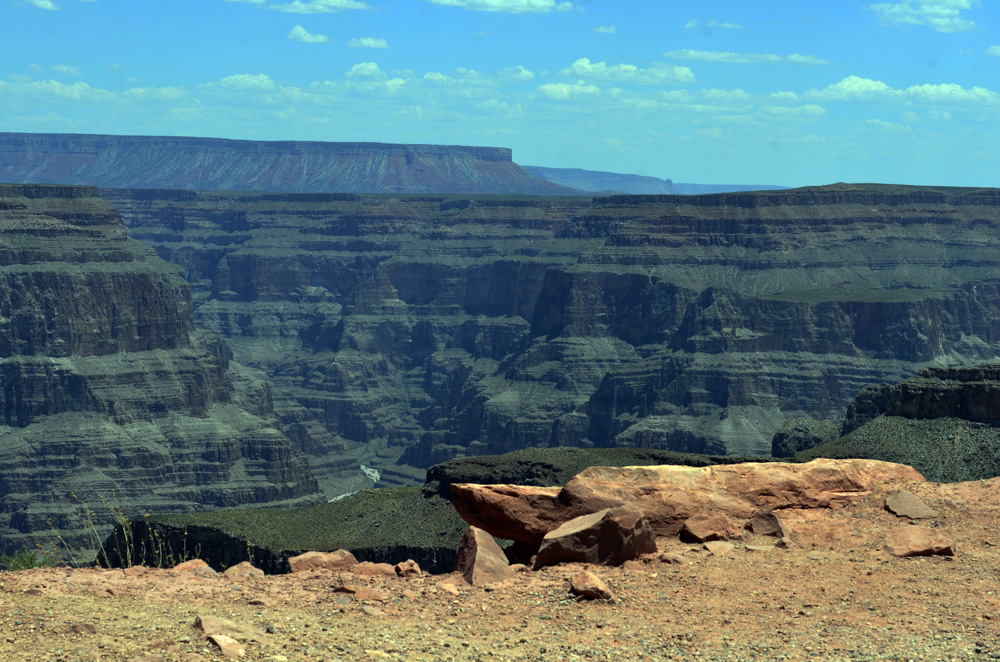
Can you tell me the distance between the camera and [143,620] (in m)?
23.3

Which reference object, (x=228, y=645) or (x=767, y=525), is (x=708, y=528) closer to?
(x=767, y=525)

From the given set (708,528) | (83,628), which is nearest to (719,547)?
(708,528)

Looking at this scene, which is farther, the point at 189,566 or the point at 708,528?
the point at 189,566

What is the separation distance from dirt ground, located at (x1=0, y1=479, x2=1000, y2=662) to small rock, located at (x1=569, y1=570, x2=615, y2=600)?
21cm

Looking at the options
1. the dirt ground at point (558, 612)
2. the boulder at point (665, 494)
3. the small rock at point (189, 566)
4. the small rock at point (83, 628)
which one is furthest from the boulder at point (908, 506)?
the small rock at point (83, 628)

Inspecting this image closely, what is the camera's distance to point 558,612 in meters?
24.5

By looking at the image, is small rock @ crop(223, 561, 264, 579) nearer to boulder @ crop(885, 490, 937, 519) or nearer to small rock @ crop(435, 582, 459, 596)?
small rock @ crop(435, 582, 459, 596)

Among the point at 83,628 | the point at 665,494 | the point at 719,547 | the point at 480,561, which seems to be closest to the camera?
the point at 83,628

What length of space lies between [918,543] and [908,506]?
3.49m

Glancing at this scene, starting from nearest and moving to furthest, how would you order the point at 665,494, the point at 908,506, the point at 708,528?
the point at 708,528, the point at 665,494, the point at 908,506

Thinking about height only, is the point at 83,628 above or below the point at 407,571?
above

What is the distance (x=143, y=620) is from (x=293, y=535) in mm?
49568

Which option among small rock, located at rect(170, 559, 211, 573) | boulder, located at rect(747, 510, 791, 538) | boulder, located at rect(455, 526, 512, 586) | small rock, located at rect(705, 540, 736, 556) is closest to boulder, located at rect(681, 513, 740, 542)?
boulder, located at rect(747, 510, 791, 538)

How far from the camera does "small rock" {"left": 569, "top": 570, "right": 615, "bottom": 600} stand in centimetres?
2514
